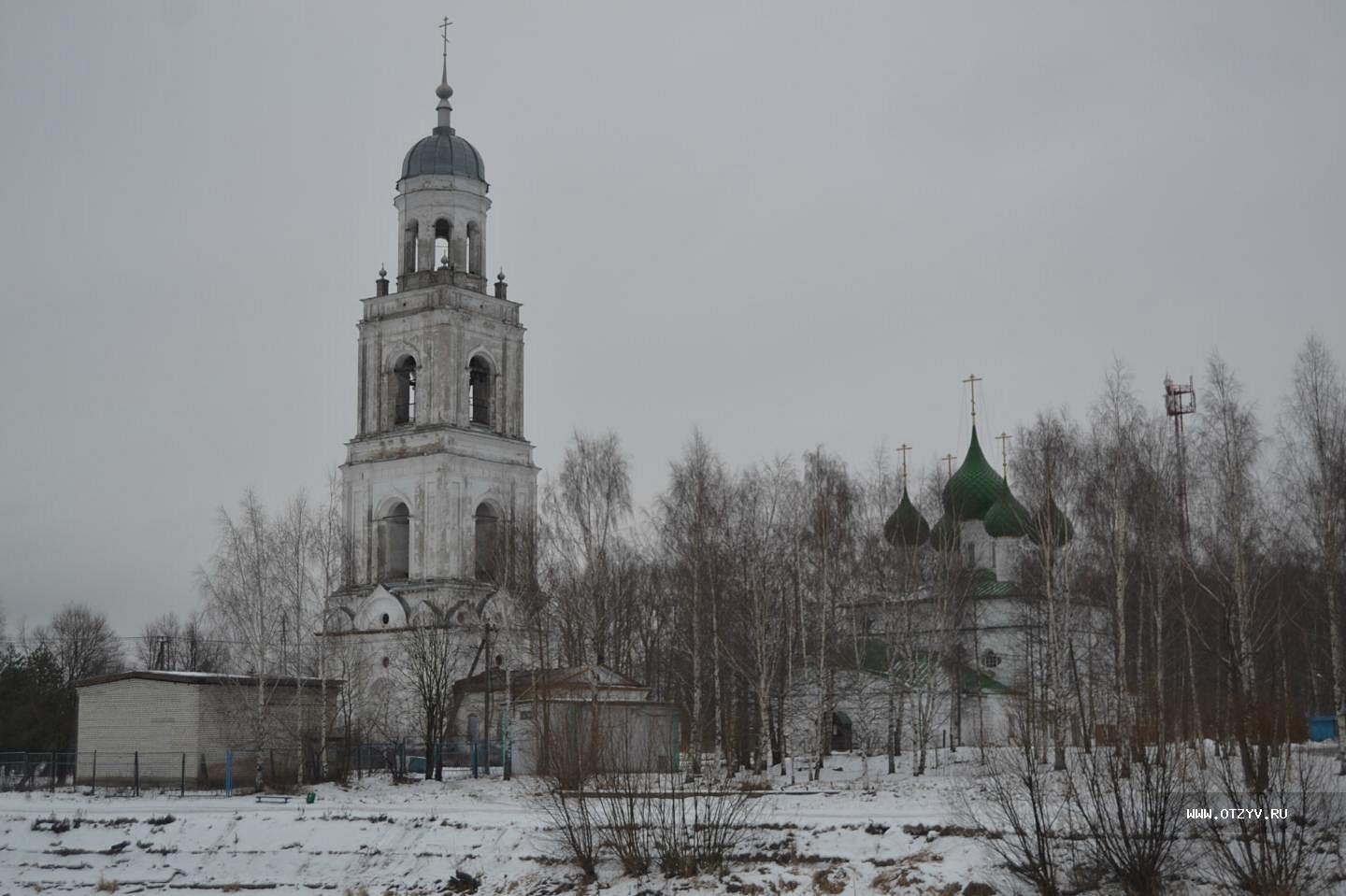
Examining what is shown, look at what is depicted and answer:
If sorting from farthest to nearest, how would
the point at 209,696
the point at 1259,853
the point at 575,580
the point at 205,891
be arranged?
the point at 575,580, the point at 209,696, the point at 205,891, the point at 1259,853

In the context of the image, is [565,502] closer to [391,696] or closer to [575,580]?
[575,580]

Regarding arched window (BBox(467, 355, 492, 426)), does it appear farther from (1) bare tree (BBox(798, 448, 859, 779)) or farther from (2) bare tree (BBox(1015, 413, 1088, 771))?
(2) bare tree (BBox(1015, 413, 1088, 771))

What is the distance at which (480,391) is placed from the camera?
51.8 metres

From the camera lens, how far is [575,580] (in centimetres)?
4212

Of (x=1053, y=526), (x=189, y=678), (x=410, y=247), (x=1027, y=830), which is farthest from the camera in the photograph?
(x=410, y=247)

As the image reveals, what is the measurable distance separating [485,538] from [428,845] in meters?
25.8

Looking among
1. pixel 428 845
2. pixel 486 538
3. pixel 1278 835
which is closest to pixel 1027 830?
pixel 1278 835

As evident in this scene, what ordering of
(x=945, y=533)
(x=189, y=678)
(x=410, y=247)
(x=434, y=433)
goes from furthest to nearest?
(x=410, y=247)
(x=434, y=433)
(x=945, y=533)
(x=189, y=678)

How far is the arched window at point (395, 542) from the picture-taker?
50625 mm

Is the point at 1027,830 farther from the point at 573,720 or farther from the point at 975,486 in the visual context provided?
the point at 975,486

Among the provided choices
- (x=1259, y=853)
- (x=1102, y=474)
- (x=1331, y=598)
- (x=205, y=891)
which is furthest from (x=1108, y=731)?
(x=1102, y=474)

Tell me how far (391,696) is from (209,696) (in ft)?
29.6

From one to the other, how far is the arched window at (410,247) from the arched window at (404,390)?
2951 mm

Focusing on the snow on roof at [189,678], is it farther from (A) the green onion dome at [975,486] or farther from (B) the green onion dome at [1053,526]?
(A) the green onion dome at [975,486]
